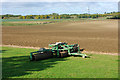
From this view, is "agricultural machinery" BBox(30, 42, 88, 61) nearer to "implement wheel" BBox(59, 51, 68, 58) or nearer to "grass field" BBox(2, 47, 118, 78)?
"implement wheel" BBox(59, 51, 68, 58)

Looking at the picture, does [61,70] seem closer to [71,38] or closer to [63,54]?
[63,54]

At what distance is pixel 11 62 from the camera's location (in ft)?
35.1

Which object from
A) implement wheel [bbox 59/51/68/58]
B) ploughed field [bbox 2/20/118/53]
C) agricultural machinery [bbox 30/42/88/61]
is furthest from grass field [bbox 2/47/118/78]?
ploughed field [bbox 2/20/118/53]

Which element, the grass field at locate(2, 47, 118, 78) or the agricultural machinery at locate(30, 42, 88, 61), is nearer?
the grass field at locate(2, 47, 118, 78)

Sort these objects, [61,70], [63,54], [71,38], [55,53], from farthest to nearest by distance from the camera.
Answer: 1. [71,38]
2. [55,53]
3. [63,54]
4. [61,70]

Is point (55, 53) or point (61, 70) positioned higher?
point (55, 53)

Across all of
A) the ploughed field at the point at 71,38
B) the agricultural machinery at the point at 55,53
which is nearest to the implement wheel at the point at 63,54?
the agricultural machinery at the point at 55,53

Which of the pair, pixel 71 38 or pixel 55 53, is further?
pixel 71 38

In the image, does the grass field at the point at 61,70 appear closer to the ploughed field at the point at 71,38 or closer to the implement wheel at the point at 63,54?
the implement wheel at the point at 63,54

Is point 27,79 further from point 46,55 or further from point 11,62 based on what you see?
point 46,55

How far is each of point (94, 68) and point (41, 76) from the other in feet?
9.52

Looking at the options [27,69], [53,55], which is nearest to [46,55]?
[53,55]

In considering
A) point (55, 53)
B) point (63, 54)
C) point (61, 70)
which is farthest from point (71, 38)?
point (61, 70)

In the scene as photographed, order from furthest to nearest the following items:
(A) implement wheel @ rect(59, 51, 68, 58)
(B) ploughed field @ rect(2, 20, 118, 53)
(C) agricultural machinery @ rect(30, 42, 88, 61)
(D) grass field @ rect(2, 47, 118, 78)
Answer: (B) ploughed field @ rect(2, 20, 118, 53) < (A) implement wheel @ rect(59, 51, 68, 58) < (C) agricultural machinery @ rect(30, 42, 88, 61) < (D) grass field @ rect(2, 47, 118, 78)
